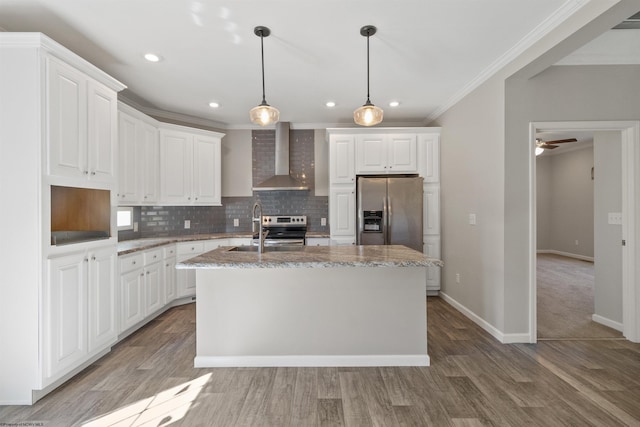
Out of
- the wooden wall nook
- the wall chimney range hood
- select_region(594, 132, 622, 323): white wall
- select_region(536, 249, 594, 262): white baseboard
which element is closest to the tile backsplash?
the wall chimney range hood

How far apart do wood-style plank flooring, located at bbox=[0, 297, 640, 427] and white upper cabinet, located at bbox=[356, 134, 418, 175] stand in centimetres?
246

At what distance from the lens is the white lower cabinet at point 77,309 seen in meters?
2.04

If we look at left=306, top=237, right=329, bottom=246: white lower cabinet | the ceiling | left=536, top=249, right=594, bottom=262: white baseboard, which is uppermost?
the ceiling

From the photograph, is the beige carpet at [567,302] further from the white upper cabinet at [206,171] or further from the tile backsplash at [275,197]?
the white upper cabinet at [206,171]

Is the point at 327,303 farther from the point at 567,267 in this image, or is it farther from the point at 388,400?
the point at 567,267

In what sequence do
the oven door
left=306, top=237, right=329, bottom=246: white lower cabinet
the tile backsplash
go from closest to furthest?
1. the oven door
2. left=306, top=237, right=329, bottom=246: white lower cabinet
3. the tile backsplash

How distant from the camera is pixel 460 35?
8.09 ft

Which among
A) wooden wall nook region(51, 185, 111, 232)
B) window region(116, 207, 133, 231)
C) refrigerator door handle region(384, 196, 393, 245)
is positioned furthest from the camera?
refrigerator door handle region(384, 196, 393, 245)

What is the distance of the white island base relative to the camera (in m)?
2.47

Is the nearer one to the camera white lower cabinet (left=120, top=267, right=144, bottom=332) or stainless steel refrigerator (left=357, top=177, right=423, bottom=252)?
white lower cabinet (left=120, top=267, right=144, bottom=332)

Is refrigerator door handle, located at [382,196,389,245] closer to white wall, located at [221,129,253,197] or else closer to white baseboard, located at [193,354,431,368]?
white baseboard, located at [193,354,431,368]

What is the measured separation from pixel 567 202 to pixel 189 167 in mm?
8821

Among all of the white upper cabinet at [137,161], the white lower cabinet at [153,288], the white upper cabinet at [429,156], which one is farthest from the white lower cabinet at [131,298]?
the white upper cabinet at [429,156]

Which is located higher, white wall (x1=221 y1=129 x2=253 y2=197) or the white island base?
white wall (x1=221 y1=129 x2=253 y2=197)
